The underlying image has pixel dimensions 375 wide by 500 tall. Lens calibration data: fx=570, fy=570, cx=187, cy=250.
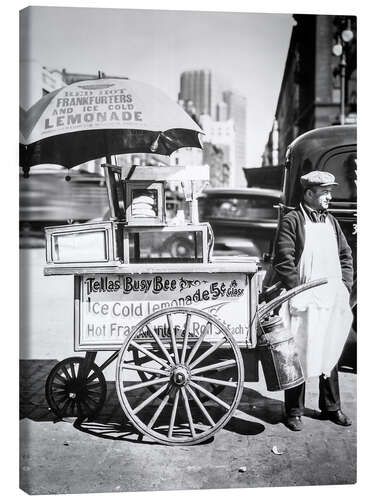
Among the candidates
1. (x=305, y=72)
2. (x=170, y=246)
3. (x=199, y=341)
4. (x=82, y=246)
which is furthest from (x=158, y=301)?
(x=305, y=72)

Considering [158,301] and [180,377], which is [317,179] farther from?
[180,377]

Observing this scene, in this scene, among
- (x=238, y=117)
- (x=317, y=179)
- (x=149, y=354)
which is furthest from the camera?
(x=238, y=117)

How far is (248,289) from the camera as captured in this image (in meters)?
4.06

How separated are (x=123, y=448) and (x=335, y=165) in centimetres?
275

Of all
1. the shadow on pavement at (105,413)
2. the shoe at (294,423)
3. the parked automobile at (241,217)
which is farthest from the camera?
the parked automobile at (241,217)

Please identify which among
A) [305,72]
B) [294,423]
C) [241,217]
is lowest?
[294,423]

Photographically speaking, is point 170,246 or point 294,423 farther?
point 170,246

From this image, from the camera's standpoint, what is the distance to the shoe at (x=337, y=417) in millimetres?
4438

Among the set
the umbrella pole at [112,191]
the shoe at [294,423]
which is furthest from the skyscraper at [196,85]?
the shoe at [294,423]

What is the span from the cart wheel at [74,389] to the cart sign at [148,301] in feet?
1.06

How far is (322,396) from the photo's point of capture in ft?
14.6

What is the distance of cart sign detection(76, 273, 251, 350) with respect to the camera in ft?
13.2

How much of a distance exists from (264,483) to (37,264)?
2279mm

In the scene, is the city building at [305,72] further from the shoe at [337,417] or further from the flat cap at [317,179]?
the shoe at [337,417]
